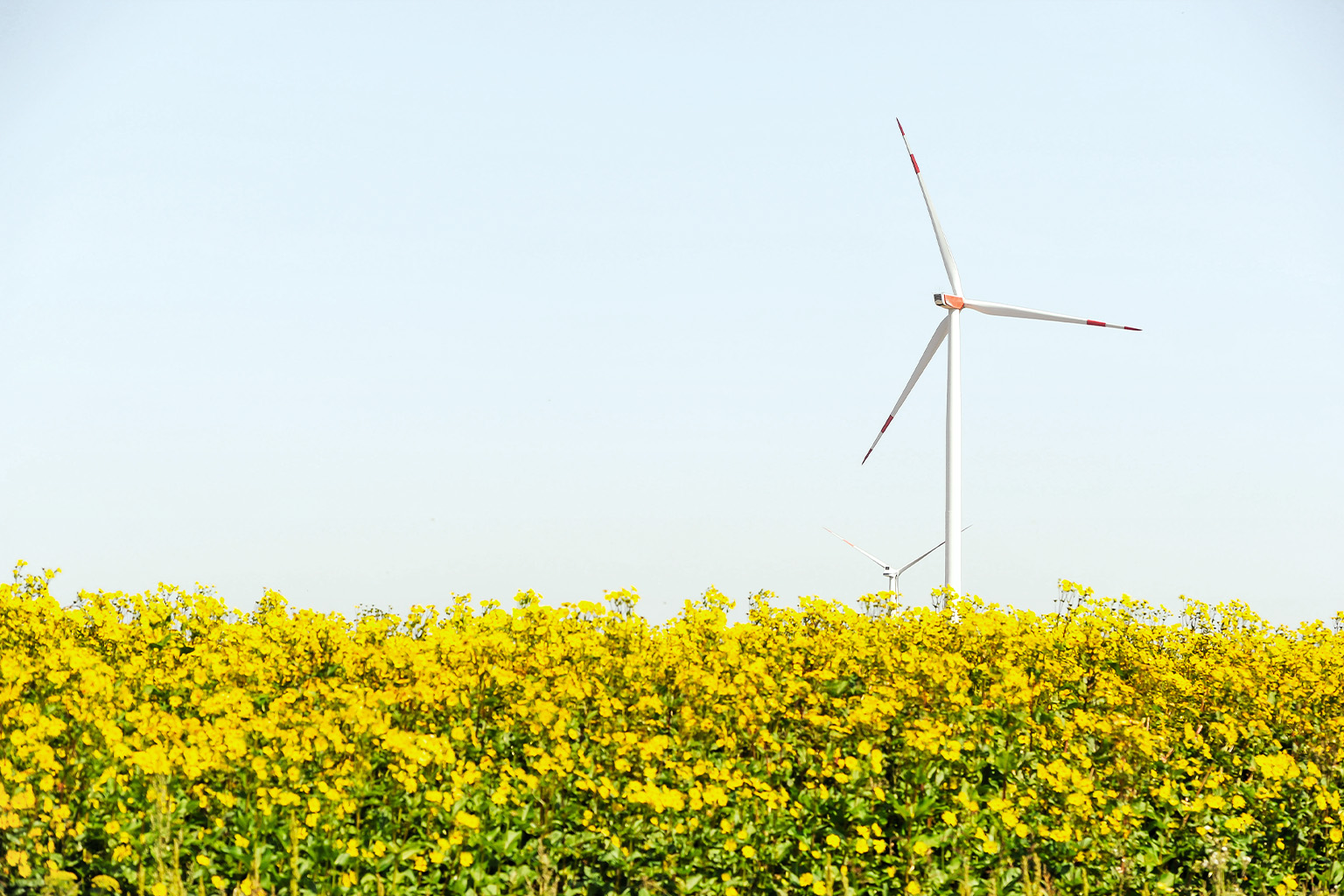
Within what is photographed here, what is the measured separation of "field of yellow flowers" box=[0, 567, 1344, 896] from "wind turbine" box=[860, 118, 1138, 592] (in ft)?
18.1

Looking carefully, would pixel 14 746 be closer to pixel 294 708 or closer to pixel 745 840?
pixel 294 708

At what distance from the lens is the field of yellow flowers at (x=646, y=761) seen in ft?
21.1

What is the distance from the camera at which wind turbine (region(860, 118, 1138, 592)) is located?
1538 centimetres

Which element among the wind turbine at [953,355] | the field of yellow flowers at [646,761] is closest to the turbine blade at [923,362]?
the wind turbine at [953,355]

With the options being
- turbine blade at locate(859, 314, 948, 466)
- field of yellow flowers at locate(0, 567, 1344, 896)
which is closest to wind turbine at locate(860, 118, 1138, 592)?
turbine blade at locate(859, 314, 948, 466)

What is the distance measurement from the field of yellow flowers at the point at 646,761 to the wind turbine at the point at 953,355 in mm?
5510

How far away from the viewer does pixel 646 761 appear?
22.7 ft

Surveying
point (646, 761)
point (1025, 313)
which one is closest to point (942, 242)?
point (1025, 313)

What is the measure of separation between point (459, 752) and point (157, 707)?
2.28 metres

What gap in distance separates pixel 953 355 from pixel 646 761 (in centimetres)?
1124

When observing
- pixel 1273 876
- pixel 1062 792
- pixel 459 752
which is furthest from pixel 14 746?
pixel 1273 876

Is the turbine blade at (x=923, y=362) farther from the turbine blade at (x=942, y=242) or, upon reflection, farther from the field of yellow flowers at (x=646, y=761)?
the field of yellow flowers at (x=646, y=761)

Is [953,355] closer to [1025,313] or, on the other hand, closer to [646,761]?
[1025,313]

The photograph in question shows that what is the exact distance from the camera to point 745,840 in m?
6.52
